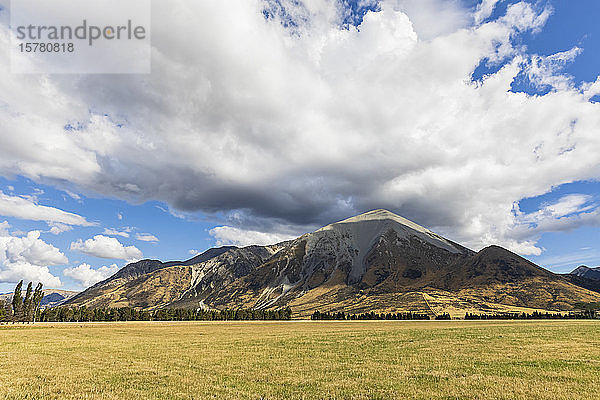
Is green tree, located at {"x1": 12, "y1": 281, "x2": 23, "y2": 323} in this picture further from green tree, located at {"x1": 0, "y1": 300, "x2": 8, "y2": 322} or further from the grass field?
the grass field

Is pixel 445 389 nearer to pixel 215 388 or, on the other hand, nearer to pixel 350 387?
pixel 350 387

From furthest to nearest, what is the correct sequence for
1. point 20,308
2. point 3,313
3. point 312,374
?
1. point 20,308
2. point 3,313
3. point 312,374

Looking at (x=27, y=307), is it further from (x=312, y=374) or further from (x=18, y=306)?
(x=312, y=374)

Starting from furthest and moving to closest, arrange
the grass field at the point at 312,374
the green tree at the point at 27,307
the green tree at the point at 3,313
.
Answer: the green tree at the point at 27,307 → the green tree at the point at 3,313 → the grass field at the point at 312,374

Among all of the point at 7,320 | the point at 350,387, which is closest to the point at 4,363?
the point at 350,387

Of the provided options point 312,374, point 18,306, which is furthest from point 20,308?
point 312,374

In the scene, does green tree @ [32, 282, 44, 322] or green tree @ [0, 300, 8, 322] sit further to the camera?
green tree @ [32, 282, 44, 322]

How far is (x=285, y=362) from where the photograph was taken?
113 ft

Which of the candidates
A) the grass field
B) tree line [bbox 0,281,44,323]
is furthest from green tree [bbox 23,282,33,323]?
the grass field

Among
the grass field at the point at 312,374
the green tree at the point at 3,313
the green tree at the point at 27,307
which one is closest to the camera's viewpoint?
the grass field at the point at 312,374

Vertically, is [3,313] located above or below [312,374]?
below

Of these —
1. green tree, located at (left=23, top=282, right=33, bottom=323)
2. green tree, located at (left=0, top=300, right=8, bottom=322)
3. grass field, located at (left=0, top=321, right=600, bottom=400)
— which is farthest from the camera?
green tree, located at (left=23, top=282, right=33, bottom=323)

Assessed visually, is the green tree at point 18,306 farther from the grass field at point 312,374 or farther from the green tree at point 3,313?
the grass field at point 312,374

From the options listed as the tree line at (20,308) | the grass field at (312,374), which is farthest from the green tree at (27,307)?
the grass field at (312,374)
